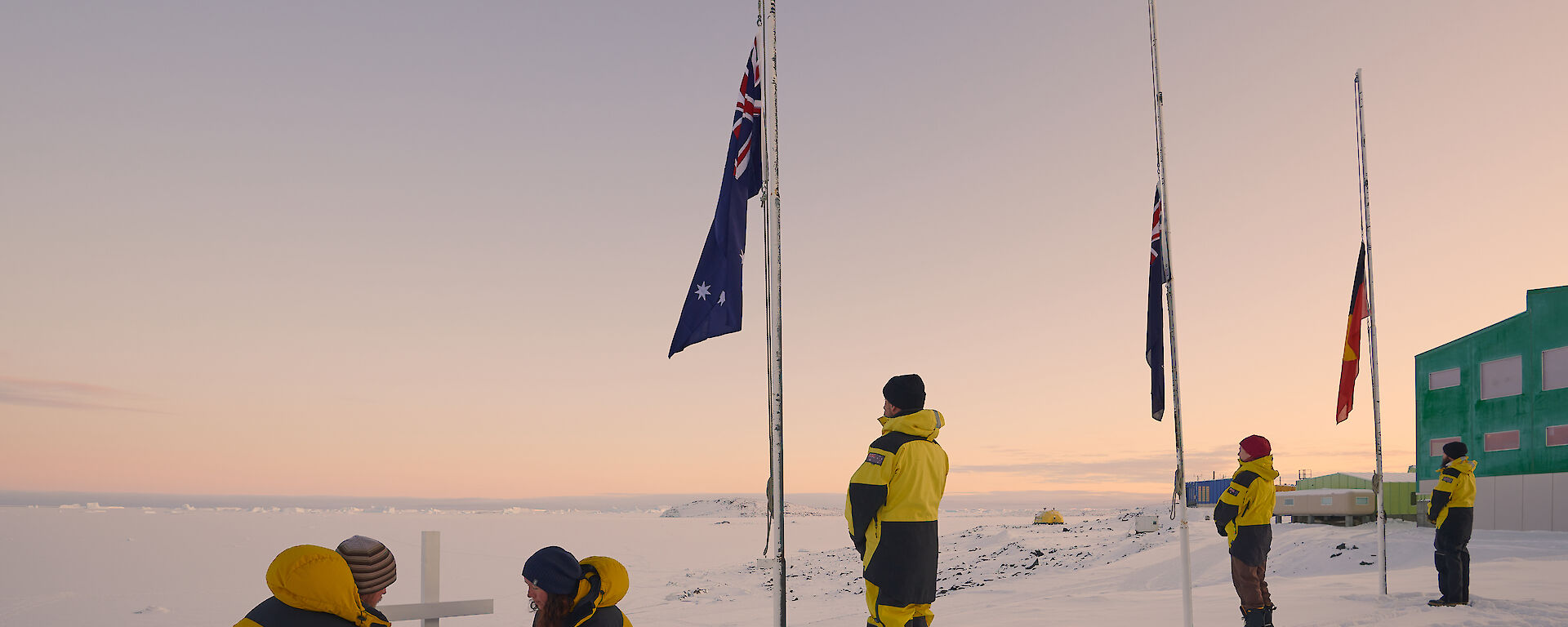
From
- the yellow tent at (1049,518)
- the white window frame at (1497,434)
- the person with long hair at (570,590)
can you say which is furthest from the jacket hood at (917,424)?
the yellow tent at (1049,518)

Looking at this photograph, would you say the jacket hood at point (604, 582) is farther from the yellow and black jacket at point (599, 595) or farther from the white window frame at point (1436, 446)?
the white window frame at point (1436, 446)

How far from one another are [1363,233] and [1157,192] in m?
5.71

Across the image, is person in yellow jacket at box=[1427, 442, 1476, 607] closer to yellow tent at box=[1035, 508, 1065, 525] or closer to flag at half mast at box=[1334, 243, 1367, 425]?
flag at half mast at box=[1334, 243, 1367, 425]

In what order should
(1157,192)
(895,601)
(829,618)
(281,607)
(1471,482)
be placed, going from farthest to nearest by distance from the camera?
(829,618) < (1471,482) < (1157,192) < (895,601) < (281,607)

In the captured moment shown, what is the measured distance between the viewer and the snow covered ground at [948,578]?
12820 millimetres

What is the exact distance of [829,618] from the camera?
17.8 m

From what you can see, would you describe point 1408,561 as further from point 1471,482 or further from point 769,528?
point 769,528

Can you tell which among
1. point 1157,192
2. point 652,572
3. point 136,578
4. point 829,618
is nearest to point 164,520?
point 136,578

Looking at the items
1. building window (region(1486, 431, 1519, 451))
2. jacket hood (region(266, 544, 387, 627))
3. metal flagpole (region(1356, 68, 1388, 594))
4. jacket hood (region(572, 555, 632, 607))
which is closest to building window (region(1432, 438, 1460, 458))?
building window (region(1486, 431, 1519, 451))

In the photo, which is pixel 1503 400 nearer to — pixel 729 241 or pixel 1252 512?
pixel 1252 512

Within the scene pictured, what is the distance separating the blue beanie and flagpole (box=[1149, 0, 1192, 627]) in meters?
6.89

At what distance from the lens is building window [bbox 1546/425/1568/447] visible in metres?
24.0

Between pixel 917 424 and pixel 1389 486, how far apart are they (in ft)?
107

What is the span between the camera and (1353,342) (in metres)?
14.0
